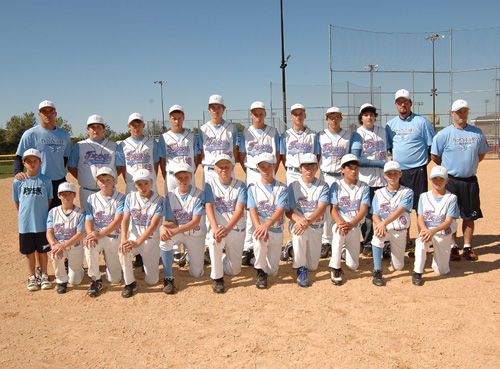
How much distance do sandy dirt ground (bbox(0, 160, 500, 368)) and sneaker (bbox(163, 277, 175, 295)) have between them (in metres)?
0.07

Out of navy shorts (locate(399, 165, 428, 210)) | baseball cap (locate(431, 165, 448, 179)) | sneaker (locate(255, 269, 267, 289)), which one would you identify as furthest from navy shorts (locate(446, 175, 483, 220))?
sneaker (locate(255, 269, 267, 289))

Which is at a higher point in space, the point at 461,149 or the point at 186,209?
the point at 461,149

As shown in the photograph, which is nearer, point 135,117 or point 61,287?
point 61,287

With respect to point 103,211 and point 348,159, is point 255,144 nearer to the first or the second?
point 348,159

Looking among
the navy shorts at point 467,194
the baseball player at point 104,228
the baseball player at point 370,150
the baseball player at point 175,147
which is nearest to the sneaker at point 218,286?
the baseball player at point 104,228

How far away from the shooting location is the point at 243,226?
4.28 m

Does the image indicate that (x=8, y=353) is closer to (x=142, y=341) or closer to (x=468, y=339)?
(x=142, y=341)

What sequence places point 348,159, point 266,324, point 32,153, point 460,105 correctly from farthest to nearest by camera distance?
point 460,105 → point 348,159 → point 32,153 → point 266,324

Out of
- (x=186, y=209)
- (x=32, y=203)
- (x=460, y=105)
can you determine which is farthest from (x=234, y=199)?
(x=460, y=105)

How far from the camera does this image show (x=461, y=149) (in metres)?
4.64

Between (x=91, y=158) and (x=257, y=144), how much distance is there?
2.08 meters

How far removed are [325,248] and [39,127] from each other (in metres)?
3.89

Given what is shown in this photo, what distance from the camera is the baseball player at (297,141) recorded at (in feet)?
15.7

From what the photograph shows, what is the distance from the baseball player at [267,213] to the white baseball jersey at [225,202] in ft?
0.57
